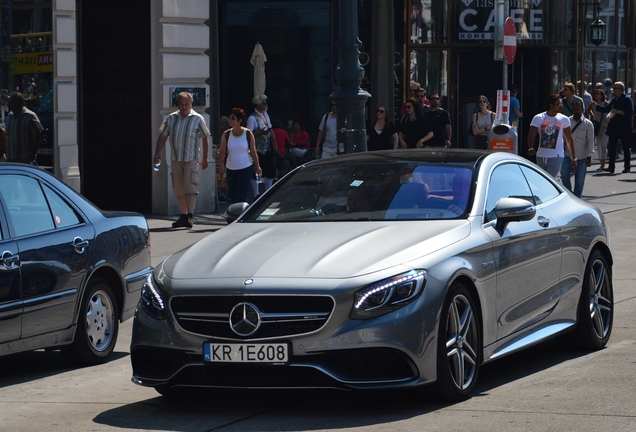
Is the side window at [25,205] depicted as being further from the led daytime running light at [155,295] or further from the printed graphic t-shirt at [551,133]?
the printed graphic t-shirt at [551,133]

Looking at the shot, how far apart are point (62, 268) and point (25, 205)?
1.51 feet

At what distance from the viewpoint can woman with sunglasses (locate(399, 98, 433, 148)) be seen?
18.6 meters

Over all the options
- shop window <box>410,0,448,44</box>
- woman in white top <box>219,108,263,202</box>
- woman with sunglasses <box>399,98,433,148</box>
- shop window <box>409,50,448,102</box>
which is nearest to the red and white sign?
woman with sunglasses <box>399,98,433,148</box>

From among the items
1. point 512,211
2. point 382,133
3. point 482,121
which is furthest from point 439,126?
point 512,211

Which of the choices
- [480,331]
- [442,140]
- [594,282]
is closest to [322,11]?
[442,140]

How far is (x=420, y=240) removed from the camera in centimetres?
640

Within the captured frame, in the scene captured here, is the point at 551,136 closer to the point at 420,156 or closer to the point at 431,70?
the point at 420,156

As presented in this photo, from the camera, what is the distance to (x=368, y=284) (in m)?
5.92

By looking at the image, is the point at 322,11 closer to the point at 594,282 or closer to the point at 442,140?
the point at 442,140

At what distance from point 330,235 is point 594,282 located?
7.65 feet

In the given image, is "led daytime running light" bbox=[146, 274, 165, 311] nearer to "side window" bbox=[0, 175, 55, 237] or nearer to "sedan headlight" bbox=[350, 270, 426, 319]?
"sedan headlight" bbox=[350, 270, 426, 319]

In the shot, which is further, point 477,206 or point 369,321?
point 477,206

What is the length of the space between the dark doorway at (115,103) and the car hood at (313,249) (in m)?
11.7

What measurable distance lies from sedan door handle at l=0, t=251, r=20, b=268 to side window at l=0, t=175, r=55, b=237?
24 centimetres
